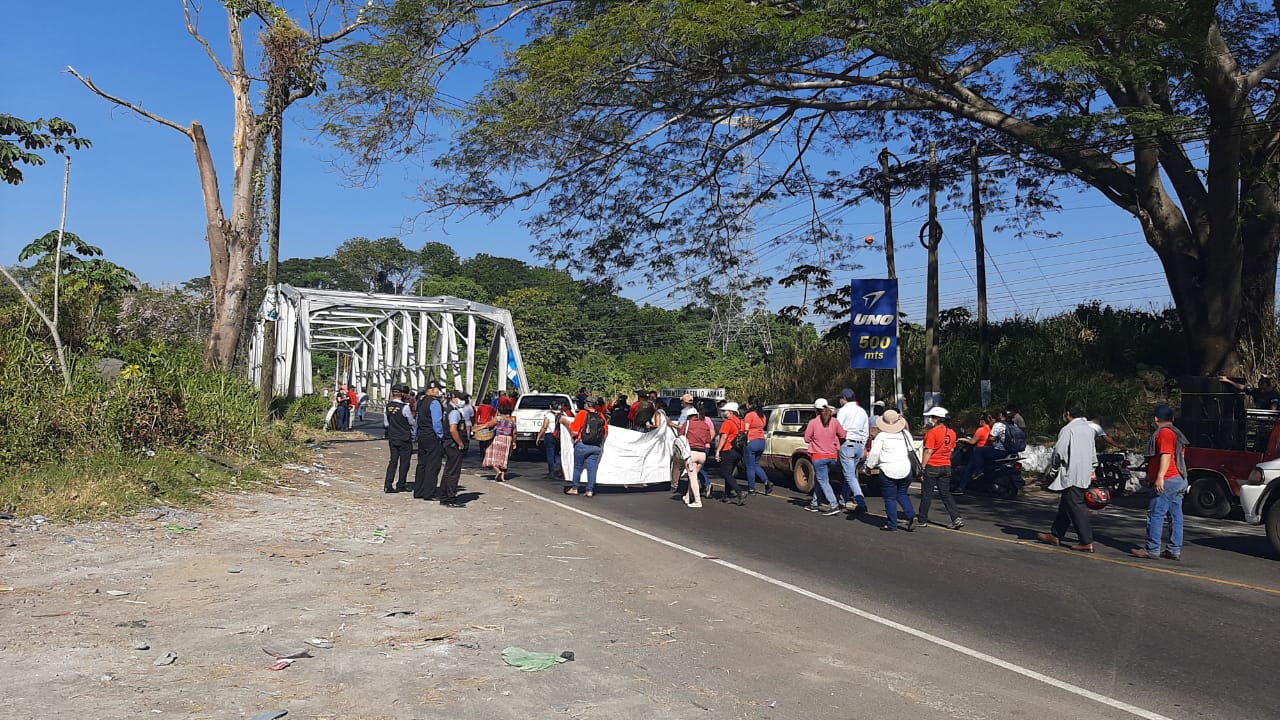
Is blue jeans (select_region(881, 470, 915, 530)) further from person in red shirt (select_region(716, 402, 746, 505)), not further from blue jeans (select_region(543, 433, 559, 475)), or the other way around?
blue jeans (select_region(543, 433, 559, 475))

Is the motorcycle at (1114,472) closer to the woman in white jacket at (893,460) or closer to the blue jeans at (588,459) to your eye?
the woman in white jacket at (893,460)

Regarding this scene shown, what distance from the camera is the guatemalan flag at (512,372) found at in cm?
2958

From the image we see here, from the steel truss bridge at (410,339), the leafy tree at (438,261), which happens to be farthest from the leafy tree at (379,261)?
the steel truss bridge at (410,339)

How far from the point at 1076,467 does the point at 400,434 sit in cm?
993

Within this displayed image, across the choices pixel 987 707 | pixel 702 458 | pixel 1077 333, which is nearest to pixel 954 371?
pixel 1077 333

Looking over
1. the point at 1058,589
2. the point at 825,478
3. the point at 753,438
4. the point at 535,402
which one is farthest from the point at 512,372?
the point at 1058,589

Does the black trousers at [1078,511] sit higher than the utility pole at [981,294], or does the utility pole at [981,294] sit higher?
the utility pole at [981,294]

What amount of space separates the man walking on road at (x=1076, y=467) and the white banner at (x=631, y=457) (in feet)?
26.4

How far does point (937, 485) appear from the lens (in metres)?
12.8

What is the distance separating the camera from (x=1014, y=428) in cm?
1792

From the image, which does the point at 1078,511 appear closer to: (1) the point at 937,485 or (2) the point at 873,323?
(1) the point at 937,485

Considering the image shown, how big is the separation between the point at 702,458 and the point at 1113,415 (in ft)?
42.9

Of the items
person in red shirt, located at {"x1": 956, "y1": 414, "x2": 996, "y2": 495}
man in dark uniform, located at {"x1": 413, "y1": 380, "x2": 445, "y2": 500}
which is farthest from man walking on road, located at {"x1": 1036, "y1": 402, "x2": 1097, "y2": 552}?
man in dark uniform, located at {"x1": 413, "y1": 380, "x2": 445, "y2": 500}

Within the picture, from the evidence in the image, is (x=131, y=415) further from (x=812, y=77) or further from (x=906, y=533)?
(x=812, y=77)
